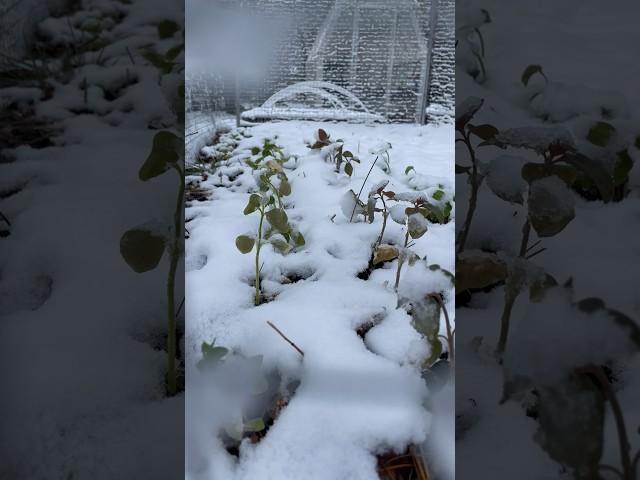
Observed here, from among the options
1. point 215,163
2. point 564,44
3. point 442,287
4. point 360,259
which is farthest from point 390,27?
point 442,287

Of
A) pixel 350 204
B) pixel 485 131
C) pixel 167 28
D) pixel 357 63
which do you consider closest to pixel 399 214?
pixel 350 204

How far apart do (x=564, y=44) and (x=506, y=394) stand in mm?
697

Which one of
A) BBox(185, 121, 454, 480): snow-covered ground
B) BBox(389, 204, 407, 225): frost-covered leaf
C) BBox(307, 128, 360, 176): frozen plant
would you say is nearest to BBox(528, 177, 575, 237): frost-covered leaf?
BBox(185, 121, 454, 480): snow-covered ground

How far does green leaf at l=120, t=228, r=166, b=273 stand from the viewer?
460mm

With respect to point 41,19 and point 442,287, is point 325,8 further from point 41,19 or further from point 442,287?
point 442,287

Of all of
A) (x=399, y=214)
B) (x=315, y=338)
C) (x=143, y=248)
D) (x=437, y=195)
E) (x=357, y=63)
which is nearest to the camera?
(x=143, y=248)

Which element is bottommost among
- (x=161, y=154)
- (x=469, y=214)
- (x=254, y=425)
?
(x=254, y=425)

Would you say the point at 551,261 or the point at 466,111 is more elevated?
the point at 466,111

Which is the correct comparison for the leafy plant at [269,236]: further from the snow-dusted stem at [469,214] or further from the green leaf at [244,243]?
the snow-dusted stem at [469,214]

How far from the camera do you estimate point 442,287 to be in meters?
0.51

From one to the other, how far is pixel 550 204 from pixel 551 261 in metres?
0.14

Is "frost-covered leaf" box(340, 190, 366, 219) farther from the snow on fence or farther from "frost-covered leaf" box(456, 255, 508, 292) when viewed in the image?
the snow on fence

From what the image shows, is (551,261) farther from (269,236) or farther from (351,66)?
A: (351,66)

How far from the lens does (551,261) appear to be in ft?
2.03
